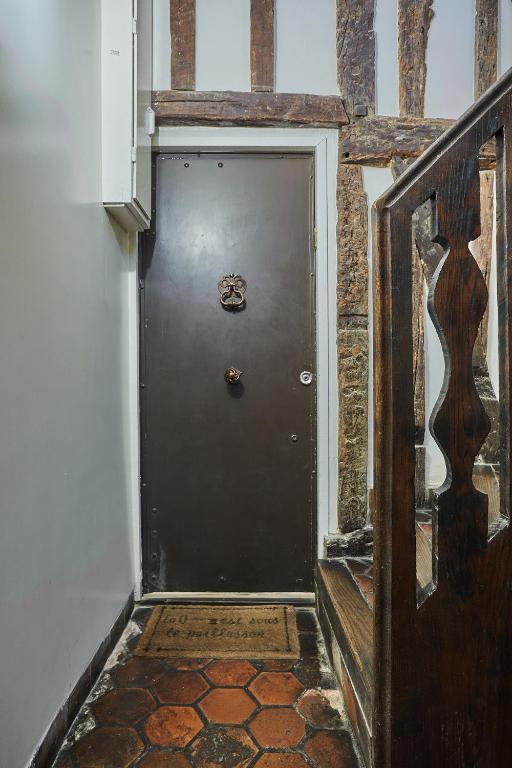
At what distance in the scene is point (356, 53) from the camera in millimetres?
1897

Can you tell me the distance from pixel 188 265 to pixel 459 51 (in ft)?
5.46

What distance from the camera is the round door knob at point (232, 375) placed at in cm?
196

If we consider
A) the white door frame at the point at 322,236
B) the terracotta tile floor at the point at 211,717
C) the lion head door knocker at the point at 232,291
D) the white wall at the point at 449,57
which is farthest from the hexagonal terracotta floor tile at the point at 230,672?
the white wall at the point at 449,57

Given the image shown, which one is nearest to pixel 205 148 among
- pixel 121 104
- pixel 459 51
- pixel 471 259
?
pixel 121 104

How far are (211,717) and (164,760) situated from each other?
19cm

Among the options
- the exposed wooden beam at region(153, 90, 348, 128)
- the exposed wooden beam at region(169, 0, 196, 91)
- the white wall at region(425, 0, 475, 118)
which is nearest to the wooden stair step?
the exposed wooden beam at region(153, 90, 348, 128)

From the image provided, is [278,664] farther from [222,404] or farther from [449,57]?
[449,57]

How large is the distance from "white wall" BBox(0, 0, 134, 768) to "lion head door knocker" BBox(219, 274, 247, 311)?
0.51 m

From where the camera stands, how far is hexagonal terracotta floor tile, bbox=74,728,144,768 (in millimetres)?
1179

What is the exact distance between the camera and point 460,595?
91 centimetres

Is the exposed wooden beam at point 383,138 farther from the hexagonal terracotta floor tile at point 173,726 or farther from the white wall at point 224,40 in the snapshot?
the hexagonal terracotta floor tile at point 173,726

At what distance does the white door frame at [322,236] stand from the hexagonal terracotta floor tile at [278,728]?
0.71 m

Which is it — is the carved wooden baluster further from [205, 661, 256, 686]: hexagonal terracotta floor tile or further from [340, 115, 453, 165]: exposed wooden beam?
[340, 115, 453, 165]: exposed wooden beam

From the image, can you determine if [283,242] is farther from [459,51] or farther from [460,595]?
[460,595]
